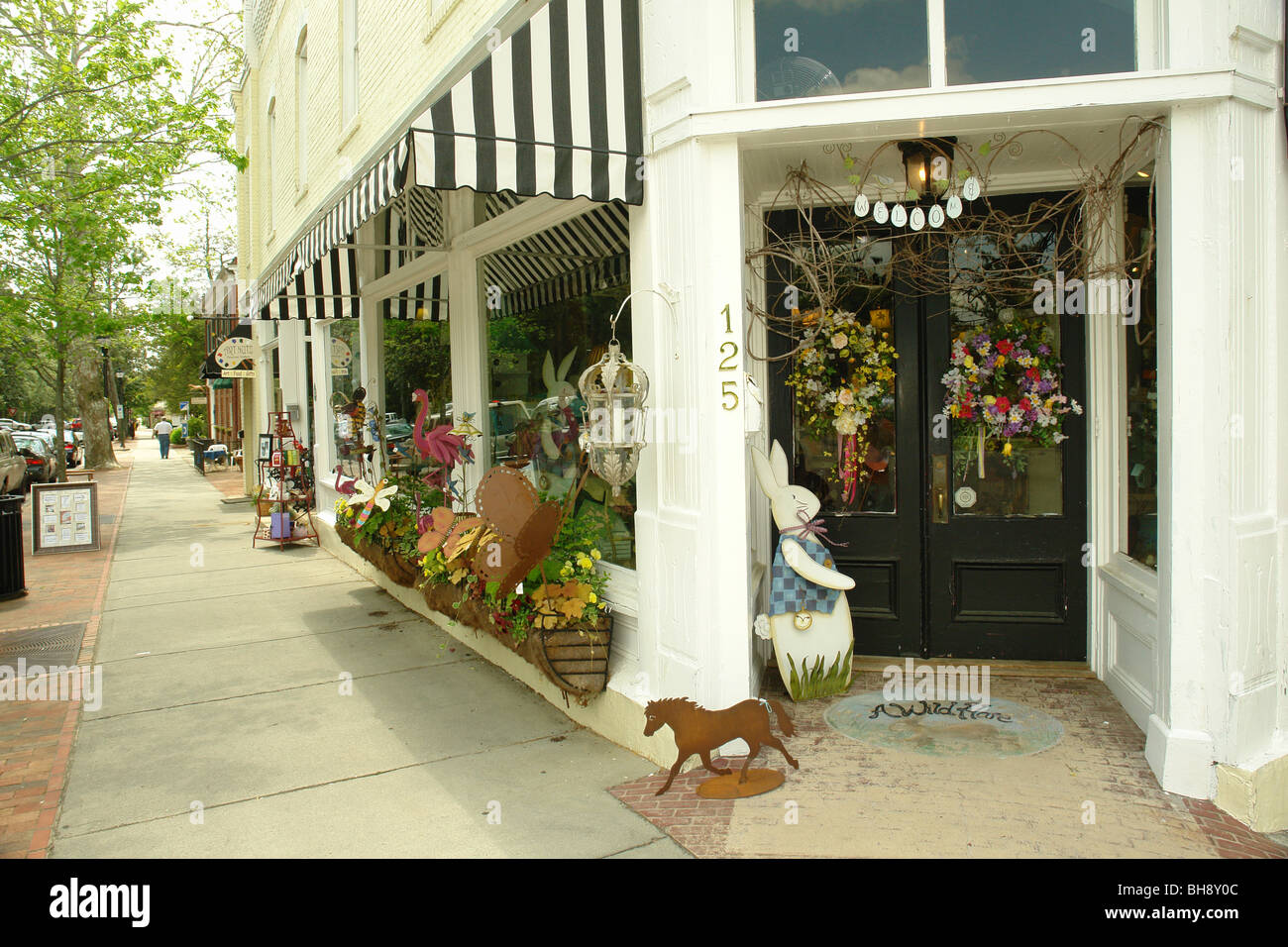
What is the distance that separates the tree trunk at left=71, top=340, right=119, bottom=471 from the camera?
26422mm

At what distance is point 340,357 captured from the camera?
11.4 metres

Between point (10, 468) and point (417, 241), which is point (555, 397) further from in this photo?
point (10, 468)

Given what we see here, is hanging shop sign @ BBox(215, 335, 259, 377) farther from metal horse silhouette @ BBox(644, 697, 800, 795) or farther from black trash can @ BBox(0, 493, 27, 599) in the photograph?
metal horse silhouette @ BBox(644, 697, 800, 795)

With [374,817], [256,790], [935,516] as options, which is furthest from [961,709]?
[256,790]

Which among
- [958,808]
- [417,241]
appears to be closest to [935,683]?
[958,808]

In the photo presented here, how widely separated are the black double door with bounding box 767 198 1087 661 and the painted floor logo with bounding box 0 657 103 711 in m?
4.82

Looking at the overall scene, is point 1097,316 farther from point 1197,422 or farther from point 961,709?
point 961,709

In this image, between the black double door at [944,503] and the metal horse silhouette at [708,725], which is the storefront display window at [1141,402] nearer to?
the black double door at [944,503]

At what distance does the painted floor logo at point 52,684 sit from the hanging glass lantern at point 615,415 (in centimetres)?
387

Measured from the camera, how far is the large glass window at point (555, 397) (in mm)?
5500

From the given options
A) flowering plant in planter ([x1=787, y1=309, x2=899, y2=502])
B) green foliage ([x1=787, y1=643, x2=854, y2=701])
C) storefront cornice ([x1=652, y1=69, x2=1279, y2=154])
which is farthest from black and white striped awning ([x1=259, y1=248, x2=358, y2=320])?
green foliage ([x1=787, y1=643, x2=854, y2=701])

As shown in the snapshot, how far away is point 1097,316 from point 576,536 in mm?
3183

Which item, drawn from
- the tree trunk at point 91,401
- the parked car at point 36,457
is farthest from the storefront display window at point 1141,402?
the tree trunk at point 91,401

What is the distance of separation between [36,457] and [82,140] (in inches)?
644
